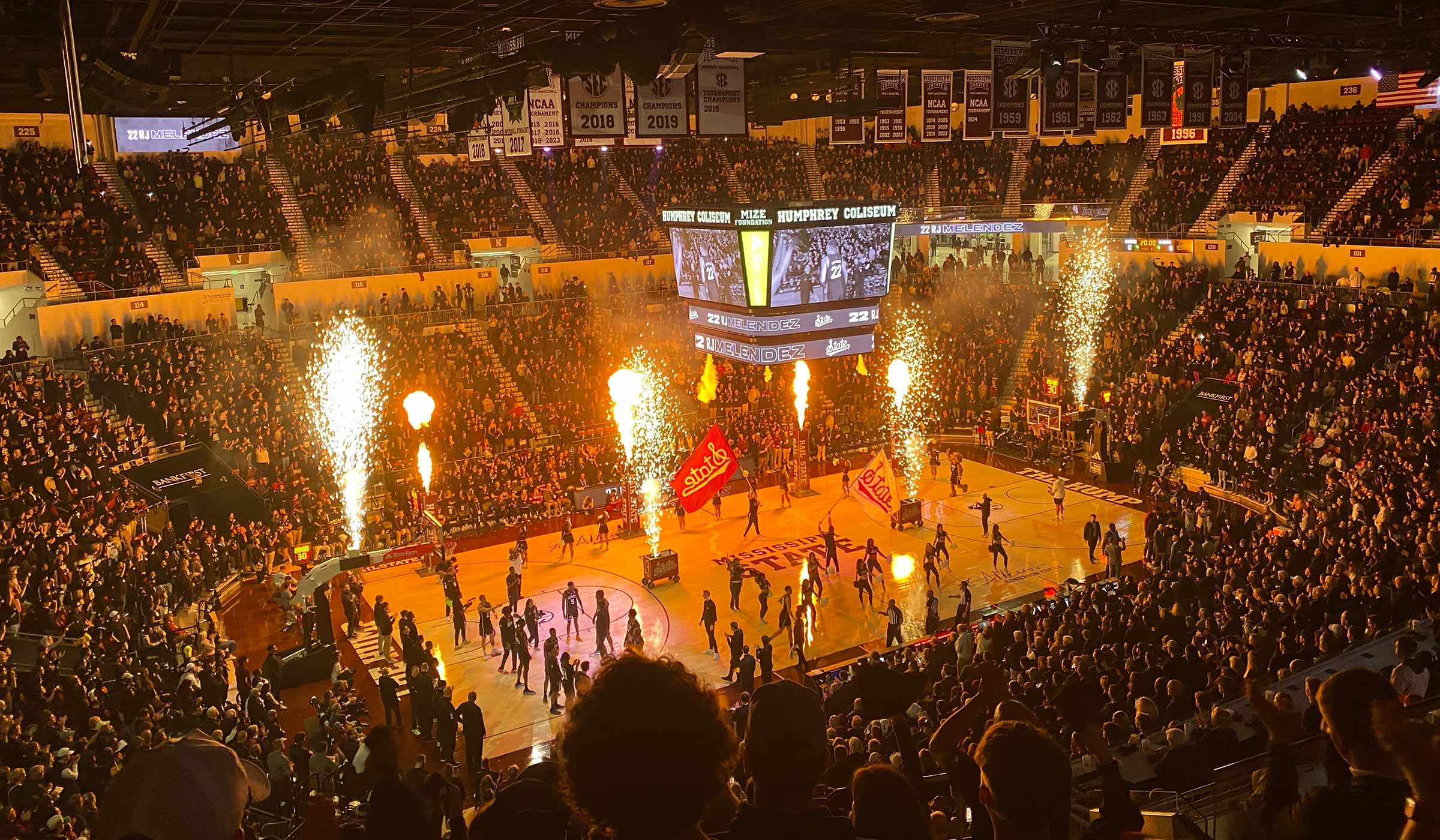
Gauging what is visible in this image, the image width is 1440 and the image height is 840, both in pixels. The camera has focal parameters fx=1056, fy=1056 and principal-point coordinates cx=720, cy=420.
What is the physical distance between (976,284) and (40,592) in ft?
115

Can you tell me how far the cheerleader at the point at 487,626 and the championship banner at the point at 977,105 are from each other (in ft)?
43.4

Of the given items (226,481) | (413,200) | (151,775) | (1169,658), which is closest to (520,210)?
(413,200)

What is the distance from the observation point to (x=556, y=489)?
96.6 feet

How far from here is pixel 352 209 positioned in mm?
38250

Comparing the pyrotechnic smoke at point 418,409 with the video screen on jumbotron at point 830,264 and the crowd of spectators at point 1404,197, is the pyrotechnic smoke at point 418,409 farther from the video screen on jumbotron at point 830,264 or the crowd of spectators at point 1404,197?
the crowd of spectators at point 1404,197

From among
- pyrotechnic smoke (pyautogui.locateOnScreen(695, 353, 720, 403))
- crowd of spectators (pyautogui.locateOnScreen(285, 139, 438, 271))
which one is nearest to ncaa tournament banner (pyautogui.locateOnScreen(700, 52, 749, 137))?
pyrotechnic smoke (pyautogui.locateOnScreen(695, 353, 720, 403))

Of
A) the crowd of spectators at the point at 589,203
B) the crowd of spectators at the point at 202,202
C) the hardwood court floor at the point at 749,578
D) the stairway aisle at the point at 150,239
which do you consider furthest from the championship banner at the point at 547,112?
the crowd of spectators at the point at 589,203

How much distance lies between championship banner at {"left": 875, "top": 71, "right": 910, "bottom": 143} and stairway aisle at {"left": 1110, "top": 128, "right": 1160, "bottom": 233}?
2051 cm

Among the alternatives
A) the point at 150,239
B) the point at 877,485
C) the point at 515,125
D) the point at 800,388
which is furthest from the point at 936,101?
the point at 150,239

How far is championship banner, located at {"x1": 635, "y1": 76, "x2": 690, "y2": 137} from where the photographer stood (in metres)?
17.7

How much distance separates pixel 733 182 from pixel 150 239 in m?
23.8

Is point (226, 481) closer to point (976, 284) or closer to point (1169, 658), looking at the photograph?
point (1169, 658)

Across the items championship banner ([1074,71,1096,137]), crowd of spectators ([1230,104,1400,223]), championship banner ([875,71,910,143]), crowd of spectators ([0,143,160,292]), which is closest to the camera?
championship banner ([1074,71,1096,137])

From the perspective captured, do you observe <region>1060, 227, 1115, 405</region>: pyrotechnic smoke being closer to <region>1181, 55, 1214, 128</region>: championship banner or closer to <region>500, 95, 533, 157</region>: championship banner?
<region>1181, 55, 1214, 128</region>: championship banner
